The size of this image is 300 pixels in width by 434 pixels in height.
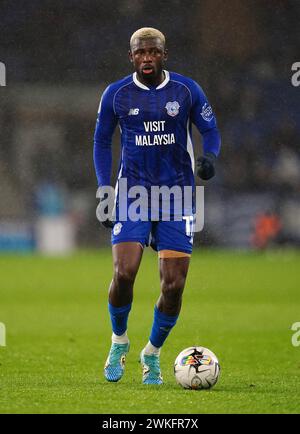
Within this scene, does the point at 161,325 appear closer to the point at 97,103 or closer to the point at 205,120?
the point at 205,120

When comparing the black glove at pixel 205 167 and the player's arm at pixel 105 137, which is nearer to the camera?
the black glove at pixel 205 167

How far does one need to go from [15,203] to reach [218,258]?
16.6 feet

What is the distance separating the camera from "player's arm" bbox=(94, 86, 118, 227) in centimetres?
660

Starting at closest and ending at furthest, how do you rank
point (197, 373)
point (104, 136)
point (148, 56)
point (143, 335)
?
point (197, 373)
point (148, 56)
point (104, 136)
point (143, 335)

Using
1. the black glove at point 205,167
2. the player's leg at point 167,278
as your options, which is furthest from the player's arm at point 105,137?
the black glove at point 205,167

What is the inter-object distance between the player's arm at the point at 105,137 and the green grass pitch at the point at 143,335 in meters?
1.26

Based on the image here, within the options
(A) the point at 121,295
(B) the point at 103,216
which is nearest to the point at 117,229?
(B) the point at 103,216

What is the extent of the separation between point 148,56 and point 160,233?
110 centimetres

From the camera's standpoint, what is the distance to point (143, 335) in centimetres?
968

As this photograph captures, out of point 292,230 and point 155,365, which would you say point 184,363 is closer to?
point 155,365

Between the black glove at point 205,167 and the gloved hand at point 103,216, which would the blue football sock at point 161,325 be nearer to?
the gloved hand at point 103,216

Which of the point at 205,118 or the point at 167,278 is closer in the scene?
the point at 167,278

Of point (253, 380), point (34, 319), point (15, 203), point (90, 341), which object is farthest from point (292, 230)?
point (253, 380)

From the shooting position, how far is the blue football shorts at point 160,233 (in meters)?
6.43
